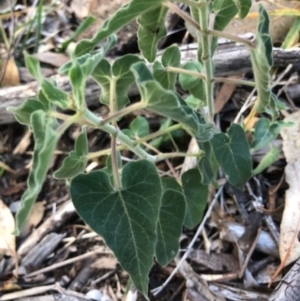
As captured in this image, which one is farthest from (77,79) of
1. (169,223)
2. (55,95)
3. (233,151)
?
(233,151)

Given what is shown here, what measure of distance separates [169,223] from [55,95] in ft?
1.19

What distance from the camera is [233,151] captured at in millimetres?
1191

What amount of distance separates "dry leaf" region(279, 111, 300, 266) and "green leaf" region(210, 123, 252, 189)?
0.16 metres

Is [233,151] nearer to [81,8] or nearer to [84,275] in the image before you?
[84,275]

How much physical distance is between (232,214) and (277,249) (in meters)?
0.15

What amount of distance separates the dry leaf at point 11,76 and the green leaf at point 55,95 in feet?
3.18

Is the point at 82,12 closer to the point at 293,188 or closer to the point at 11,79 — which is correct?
the point at 11,79

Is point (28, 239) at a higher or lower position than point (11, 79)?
lower

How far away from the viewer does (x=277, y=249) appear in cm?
131

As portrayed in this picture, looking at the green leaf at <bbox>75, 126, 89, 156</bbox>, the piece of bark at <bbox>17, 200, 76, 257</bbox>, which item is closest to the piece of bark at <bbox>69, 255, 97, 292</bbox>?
the piece of bark at <bbox>17, 200, 76, 257</bbox>

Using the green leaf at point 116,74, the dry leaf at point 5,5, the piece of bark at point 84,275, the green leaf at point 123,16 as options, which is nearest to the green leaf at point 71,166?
the green leaf at point 116,74

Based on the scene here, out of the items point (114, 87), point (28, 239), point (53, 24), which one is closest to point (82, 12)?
point (53, 24)

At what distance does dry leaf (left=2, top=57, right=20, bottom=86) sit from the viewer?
68.1 inches

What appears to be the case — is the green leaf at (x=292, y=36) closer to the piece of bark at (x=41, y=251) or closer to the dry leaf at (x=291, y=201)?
the dry leaf at (x=291, y=201)
